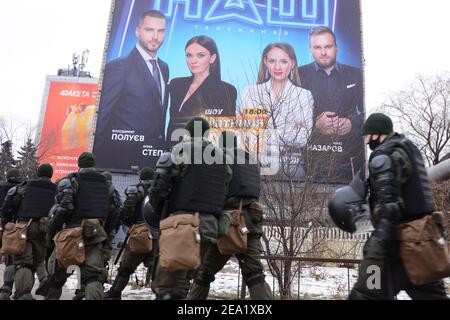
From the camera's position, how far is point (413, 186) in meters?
3.16

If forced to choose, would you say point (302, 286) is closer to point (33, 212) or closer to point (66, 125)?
point (33, 212)

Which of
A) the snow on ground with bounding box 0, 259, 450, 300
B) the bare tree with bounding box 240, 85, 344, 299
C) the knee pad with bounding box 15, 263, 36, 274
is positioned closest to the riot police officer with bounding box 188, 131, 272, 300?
the bare tree with bounding box 240, 85, 344, 299

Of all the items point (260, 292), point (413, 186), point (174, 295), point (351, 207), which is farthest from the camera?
point (260, 292)

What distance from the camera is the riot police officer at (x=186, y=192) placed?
3.56 metres

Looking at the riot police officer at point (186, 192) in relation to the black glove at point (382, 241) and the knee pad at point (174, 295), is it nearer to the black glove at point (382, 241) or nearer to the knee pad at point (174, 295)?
the knee pad at point (174, 295)

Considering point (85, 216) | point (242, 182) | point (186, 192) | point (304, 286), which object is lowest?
point (304, 286)

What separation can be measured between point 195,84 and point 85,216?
625 inches

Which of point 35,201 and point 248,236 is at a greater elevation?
point 35,201

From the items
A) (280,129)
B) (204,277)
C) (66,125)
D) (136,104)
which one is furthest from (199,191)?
(66,125)

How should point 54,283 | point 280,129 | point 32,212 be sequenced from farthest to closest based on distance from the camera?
1. point 280,129
2. point 32,212
3. point 54,283

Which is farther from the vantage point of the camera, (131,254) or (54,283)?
(131,254)

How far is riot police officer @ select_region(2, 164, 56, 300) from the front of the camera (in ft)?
18.1

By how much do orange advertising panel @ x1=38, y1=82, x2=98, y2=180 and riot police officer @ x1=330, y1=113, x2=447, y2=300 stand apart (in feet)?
121
